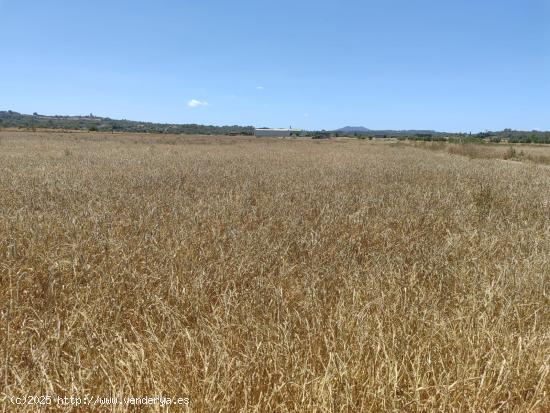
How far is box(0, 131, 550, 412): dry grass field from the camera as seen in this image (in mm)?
1711

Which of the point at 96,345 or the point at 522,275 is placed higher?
the point at 522,275

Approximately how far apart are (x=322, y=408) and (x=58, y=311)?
79.1 inches

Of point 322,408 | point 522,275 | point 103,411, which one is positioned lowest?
point 103,411

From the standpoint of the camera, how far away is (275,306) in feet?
8.27

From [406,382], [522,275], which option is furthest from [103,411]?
[522,275]

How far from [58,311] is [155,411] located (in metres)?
1.39

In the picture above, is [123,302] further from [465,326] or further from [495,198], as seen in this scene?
[495,198]

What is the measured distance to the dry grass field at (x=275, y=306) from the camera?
67.4 inches

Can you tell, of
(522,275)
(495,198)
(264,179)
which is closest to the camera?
(522,275)

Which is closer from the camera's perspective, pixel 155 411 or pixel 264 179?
pixel 155 411

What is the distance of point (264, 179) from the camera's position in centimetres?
921

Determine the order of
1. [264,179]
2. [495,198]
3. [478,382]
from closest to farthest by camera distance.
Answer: [478,382]
[495,198]
[264,179]

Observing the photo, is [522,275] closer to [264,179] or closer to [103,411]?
[103,411]

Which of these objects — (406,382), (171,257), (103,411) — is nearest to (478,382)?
(406,382)
